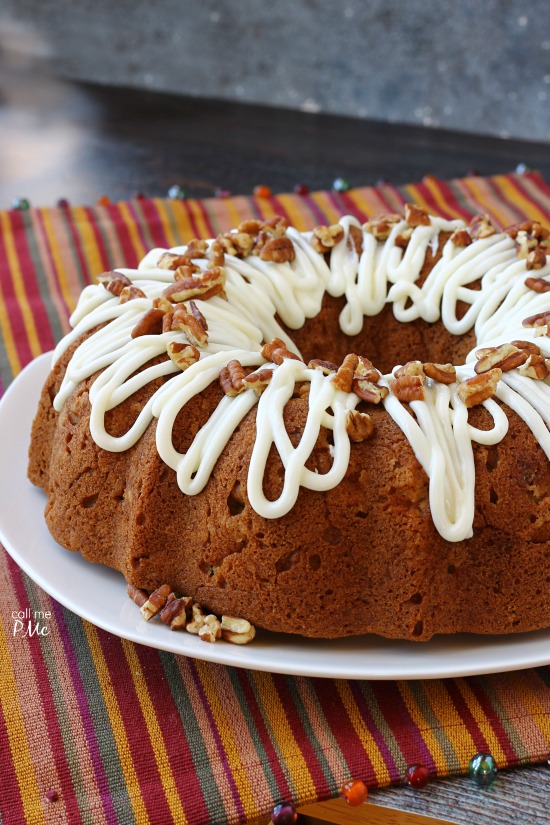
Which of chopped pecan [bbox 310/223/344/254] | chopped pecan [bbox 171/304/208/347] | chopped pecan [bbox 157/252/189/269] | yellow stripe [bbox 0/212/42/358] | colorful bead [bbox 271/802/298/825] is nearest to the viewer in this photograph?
colorful bead [bbox 271/802/298/825]

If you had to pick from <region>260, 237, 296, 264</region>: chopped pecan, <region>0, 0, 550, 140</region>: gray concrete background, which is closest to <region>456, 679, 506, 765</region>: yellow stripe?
<region>260, 237, 296, 264</region>: chopped pecan

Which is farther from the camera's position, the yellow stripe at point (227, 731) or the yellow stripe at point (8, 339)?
the yellow stripe at point (8, 339)

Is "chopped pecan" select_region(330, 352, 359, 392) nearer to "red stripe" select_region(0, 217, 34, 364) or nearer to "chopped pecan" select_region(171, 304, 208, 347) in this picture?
"chopped pecan" select_region(171, 304, 208, 347)

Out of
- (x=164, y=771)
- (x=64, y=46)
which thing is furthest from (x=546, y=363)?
(x=64, y=46)

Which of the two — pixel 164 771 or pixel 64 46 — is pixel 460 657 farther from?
pixel 64 46

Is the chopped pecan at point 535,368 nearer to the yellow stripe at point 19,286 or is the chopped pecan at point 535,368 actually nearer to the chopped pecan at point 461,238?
the chopped pecan at point 461,238

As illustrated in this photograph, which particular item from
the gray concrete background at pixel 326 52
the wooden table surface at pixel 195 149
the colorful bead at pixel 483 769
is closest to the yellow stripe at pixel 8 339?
the wooden table surface at pixel 195 149

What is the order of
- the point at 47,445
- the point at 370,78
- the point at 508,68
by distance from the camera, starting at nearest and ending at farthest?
1. the point at 47,445
2. the point at 508,68
3. the point at 370,78
